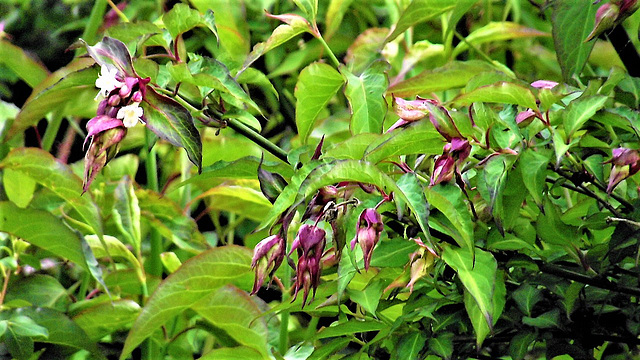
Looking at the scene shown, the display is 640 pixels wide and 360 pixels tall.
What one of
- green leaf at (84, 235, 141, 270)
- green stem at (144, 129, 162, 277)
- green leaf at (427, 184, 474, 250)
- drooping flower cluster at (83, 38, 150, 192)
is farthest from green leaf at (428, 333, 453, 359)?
green stem at (144, 129, 162, 277)

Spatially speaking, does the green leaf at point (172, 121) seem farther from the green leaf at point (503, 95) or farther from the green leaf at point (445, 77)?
the green leaf at point (445, 77)

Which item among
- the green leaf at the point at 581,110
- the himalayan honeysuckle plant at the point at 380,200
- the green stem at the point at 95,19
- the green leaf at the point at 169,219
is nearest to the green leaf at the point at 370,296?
the himalayan honeysuckle plant at the point at 380,200

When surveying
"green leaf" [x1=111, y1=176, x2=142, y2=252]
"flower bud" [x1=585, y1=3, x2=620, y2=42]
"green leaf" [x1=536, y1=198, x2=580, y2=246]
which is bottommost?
"green leaf" [x1=111, y1=176, x2=142, y2=252]

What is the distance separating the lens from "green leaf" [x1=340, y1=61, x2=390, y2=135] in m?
0.72

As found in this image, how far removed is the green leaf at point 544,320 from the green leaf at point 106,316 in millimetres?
539

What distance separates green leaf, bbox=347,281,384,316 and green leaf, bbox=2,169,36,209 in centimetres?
58

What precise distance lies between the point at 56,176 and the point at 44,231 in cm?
8

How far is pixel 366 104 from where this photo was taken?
72cm

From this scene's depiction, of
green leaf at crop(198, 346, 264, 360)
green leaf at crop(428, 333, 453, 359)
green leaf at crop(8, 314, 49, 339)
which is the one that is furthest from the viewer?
green leaf at crop(8, 314, 49, 339)

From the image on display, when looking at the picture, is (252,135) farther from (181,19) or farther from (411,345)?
(411,345)

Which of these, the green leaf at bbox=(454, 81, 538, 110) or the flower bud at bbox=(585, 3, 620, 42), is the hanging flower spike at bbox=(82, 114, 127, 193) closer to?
the green leaf at bbox=(454, 81, 538, 110)

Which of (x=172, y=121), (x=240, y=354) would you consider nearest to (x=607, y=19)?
(x=172, y=121)

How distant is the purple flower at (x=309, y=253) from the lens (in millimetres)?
551

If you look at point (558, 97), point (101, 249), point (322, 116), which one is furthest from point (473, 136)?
point (322, 116)
